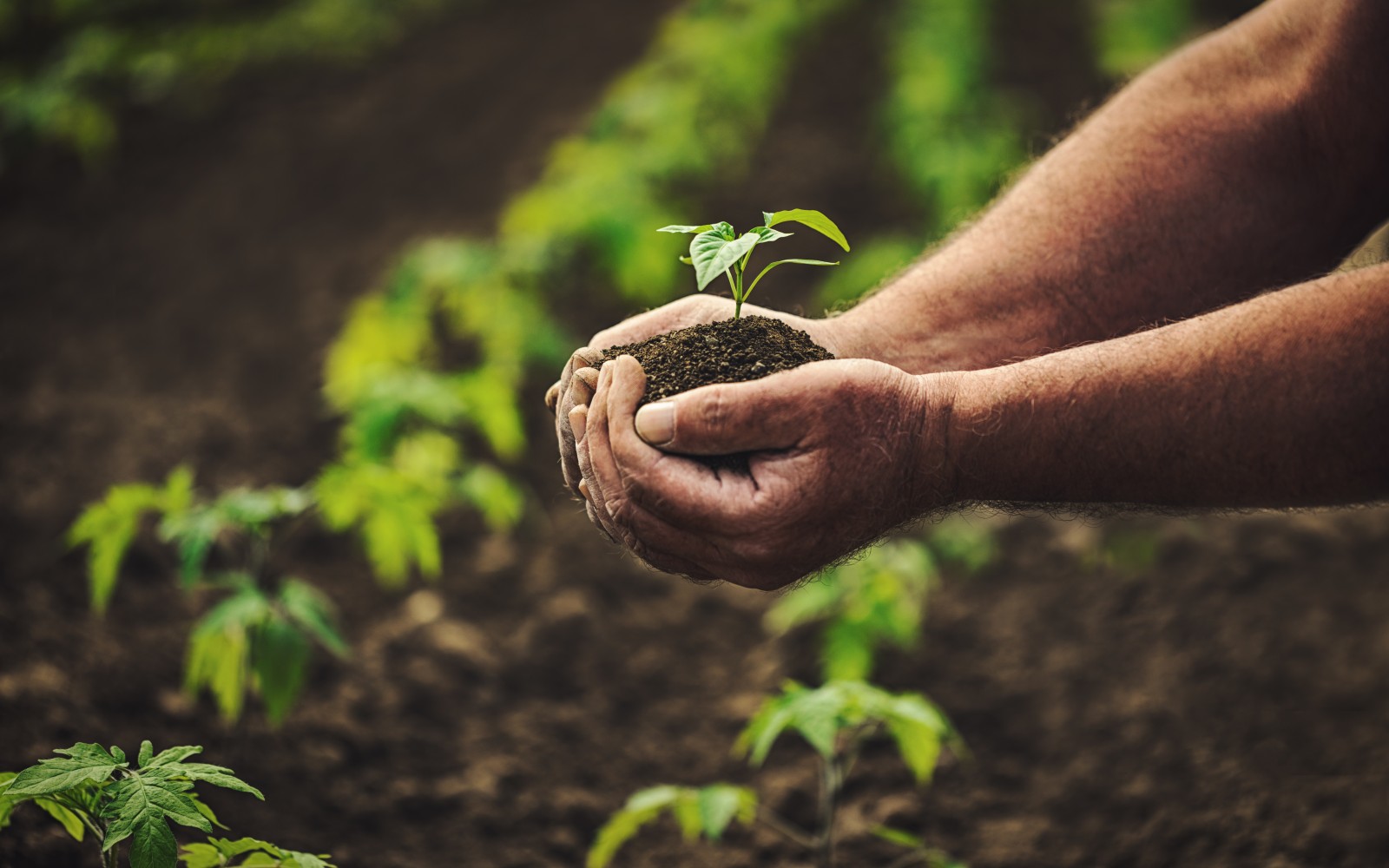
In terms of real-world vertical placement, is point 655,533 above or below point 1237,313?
below

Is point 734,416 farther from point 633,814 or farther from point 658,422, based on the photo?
point 633,814

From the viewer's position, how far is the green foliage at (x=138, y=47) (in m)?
6.05

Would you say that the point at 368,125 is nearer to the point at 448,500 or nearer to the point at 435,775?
the point at 448,500

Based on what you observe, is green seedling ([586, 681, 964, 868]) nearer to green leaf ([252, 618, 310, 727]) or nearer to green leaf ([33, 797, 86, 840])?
green leaf ([252, 618, 310, 727])

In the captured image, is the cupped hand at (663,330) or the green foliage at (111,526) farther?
the green foliage at (111,526)

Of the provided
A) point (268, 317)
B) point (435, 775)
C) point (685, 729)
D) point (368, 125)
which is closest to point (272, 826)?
point (435, 775)

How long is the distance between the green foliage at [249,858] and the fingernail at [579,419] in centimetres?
72

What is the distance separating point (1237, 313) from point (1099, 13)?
7963 mm

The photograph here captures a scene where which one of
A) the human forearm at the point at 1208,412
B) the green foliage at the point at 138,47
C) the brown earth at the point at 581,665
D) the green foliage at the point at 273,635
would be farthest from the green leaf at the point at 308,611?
the green foliage at the point at 138,47

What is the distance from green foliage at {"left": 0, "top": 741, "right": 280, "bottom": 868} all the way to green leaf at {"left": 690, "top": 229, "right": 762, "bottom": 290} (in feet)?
2.92

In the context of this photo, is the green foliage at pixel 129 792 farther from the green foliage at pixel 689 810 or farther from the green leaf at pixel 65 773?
the green foliage at pixel 689 810

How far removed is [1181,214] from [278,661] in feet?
6.73

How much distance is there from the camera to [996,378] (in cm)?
157

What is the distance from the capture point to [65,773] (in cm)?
133
